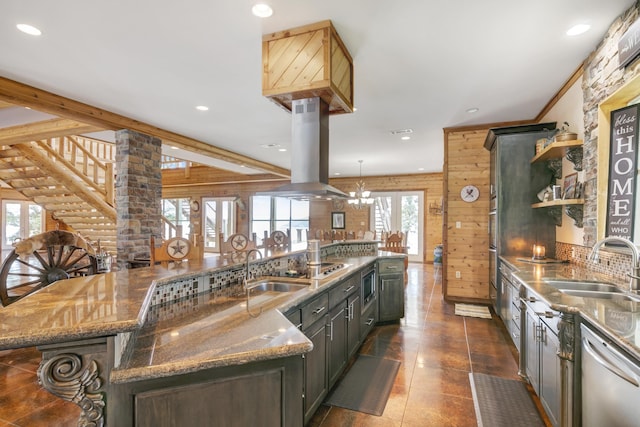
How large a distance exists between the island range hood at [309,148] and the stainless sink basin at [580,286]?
73.6 inches

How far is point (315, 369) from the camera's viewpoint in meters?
2.12

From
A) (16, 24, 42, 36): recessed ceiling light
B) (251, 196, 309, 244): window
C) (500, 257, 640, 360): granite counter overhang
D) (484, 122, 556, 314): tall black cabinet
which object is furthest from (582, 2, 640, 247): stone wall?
(251, 196, 309, 244): window

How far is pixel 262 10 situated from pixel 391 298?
135 inches

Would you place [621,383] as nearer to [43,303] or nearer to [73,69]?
[43,303]

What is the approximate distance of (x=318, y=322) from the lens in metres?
2.22

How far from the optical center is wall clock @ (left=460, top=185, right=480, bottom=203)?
16.2ft

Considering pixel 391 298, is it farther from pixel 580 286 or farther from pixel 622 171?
pixel 622 171

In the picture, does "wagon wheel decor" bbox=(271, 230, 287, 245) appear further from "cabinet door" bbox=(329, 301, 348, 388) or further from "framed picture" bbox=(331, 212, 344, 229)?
"framed picture" bbox=(331, 212, 344, 229)

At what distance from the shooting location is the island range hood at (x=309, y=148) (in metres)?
2.70

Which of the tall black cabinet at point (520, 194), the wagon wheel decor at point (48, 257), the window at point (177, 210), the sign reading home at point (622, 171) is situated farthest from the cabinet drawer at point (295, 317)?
the window at point (177, 210)

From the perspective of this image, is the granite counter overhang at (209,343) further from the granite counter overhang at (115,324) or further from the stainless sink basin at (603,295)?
the stainless sink basin at (603,295)

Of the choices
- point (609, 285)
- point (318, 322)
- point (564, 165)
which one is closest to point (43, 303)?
point (318, 322)

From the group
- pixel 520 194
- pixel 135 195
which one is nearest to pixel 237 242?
pixel 135 195

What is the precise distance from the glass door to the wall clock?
8.06 meters
